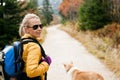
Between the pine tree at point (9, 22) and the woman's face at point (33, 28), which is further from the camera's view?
the pine tree at point (9, 22)

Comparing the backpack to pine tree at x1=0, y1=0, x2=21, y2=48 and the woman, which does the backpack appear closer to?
the woman

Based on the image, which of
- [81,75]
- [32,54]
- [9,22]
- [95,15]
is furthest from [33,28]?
[95,15]

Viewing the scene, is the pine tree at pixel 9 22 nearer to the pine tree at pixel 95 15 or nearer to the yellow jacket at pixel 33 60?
the pine tree at pixel 95 15

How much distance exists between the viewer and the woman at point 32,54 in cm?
372

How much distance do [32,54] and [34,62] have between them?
8cm

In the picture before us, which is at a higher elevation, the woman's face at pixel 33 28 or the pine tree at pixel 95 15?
the woman's face at pixel 33 28

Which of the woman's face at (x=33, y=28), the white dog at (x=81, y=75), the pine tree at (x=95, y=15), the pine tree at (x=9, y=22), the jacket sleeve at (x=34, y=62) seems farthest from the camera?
the pine tree at (x=95, y=15)

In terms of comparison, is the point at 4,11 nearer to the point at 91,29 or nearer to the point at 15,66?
the point at 91,29

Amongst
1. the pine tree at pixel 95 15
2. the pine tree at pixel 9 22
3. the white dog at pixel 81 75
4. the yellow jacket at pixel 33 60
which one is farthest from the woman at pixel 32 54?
the pine tree at pixel 95 15

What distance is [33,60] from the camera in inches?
146

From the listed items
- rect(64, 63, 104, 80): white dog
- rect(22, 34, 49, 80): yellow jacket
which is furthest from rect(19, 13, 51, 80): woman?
rect(64, 63, 104, 80): white dog

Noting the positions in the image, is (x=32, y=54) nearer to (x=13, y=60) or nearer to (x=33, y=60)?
(x=33, y=60)

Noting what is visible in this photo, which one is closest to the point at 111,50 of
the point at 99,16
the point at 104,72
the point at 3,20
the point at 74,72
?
the point at 104,72

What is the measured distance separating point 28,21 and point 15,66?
0.51 meters
